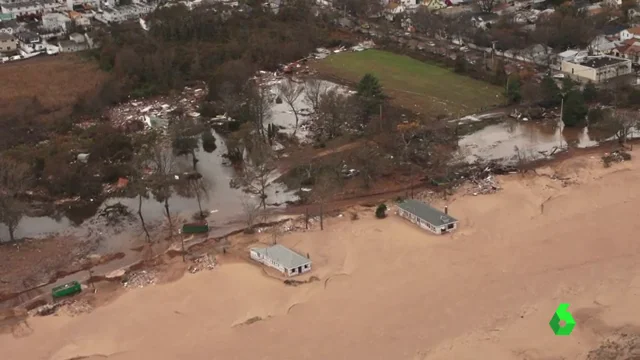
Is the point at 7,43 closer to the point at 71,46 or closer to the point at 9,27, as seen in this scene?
the point at 71,46

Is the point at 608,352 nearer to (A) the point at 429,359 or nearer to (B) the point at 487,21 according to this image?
(A) the point at 429,359

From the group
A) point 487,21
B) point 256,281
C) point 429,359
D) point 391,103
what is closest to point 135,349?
point 256,281

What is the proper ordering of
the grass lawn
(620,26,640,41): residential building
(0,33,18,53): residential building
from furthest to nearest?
(0,33,18,53): residential building
(620,26,640,41): residential building
the grass lawn

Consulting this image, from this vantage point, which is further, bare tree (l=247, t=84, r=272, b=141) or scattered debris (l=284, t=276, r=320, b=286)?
bare tree (l=247, t=84, r=272, b=141)

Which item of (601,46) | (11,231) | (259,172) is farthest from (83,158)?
(601,46)

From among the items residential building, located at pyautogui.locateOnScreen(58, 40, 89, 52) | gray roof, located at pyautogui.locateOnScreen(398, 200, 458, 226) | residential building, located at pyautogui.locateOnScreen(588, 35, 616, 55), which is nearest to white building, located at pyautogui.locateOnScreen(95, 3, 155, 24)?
residential building, located at pyautogui.locateOnScreen(58, 40, 89, 52)

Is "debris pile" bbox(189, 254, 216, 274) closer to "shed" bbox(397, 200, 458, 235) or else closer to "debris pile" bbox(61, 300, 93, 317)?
"debris pile" bbox(61, 300, 93, 317)

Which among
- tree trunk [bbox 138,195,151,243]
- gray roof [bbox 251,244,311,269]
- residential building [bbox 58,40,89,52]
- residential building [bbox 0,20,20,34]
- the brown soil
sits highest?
residential building [bbox 0,20,20,34]
